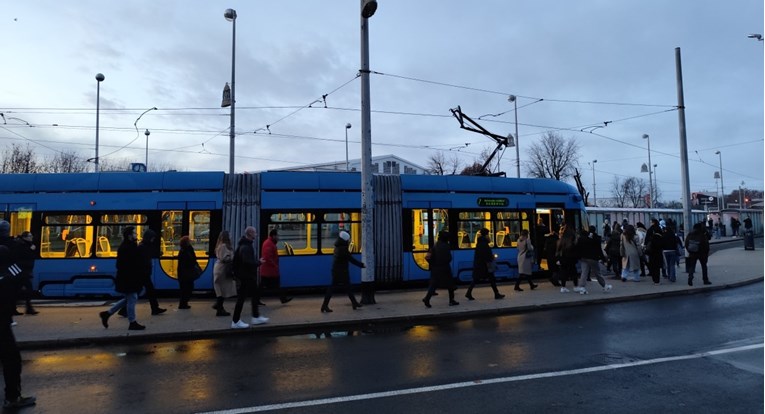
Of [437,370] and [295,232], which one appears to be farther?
[295,232]

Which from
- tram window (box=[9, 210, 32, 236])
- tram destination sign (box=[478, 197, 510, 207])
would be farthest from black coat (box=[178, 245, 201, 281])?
tram destination sign (box=[478, 197, 510, 207])

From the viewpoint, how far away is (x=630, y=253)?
14.1 meters

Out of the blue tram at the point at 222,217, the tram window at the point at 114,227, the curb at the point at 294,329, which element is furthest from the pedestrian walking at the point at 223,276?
the tram window at the point at 114,227

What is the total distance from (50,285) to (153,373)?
281 inches

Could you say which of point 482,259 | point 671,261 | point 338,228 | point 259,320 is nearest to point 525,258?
point 482,259

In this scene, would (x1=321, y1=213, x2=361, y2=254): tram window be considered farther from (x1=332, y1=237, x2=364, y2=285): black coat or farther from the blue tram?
(x1=332, y1=237, x2=364, y2=285): black coat

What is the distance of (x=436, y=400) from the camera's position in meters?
4.83

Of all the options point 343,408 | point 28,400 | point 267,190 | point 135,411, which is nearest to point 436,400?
point 343,408

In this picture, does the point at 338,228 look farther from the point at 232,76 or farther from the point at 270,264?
the point at 232,76

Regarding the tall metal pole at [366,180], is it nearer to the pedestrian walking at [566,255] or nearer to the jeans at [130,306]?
the jeans at [130,306]

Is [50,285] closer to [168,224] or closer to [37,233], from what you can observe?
[37,233]

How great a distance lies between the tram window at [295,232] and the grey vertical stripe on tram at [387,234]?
169 cm

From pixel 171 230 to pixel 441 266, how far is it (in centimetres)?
666

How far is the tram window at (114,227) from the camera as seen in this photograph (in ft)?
37.5
